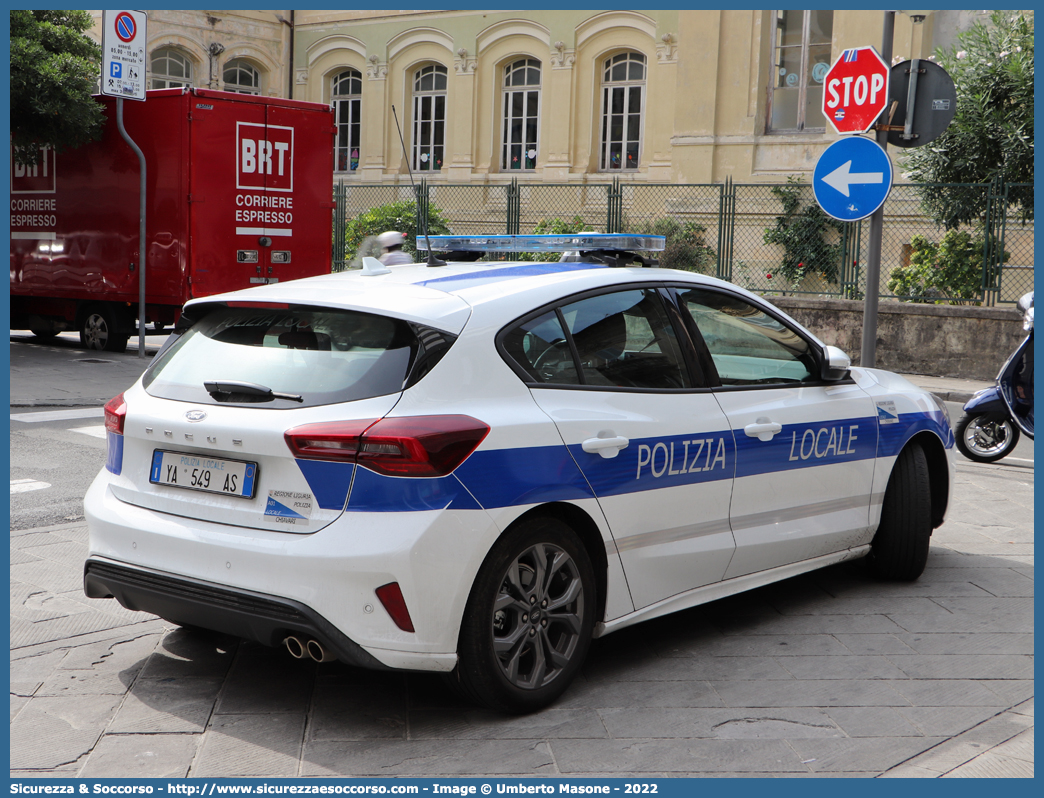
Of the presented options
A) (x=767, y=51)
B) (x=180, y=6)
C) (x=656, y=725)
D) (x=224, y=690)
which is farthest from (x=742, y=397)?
(x=180, y=6)

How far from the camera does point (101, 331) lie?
15602mm

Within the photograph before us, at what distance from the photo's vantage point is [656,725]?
150 inches

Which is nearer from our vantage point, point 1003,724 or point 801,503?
point 1003,724

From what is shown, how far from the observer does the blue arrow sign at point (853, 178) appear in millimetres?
9055

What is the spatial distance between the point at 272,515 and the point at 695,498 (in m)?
1.61

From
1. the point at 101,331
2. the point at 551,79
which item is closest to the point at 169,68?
the point at 551,79

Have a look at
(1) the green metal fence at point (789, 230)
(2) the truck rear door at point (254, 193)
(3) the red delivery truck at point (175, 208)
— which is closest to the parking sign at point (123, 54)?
(3) the red delivery truck at point (175, 208)

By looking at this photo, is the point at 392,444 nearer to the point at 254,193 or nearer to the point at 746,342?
the point at 746,342

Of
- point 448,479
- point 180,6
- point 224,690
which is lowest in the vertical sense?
point 224,690

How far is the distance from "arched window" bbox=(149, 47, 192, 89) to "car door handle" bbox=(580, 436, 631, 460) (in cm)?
2891

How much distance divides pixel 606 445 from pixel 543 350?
39 centimetres

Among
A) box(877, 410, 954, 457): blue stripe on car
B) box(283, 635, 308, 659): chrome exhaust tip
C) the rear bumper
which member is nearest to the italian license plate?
the rear bumper

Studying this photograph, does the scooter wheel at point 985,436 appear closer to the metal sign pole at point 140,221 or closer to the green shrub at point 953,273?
the green shrub at point 953,273
